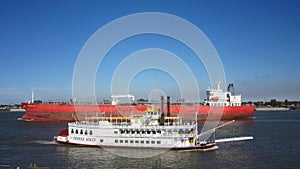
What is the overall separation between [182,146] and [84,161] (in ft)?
34.1

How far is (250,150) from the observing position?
34.1m

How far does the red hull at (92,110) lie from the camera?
243ft

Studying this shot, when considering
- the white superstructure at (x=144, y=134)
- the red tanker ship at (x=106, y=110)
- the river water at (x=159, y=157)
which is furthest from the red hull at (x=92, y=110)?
the white superstructure at (x=144, y=134)

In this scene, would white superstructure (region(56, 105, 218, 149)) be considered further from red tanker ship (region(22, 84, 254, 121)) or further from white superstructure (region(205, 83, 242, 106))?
white superstructure (region(205, 83, 242, 106))

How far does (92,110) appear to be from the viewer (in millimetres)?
75688

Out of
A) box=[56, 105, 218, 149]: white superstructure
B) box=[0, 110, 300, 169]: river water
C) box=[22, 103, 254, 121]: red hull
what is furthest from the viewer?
box=[22, 103, 254, 121]: red hull

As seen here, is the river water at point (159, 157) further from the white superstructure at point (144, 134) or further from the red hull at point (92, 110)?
the red hull at point (92, 110)

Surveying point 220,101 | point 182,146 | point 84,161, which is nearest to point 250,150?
point 182,146

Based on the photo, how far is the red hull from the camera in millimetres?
73938

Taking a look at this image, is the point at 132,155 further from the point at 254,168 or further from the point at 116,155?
the point at 254,168

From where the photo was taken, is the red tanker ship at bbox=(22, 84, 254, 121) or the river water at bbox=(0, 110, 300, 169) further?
the red tanker ship at bbox=(22, 84, 254, 121)

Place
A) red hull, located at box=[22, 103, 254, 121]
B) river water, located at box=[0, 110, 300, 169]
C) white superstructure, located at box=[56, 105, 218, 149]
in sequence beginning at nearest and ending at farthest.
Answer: river water, located at box=[0, 110, 300, 169]
white superstructure, located at box=[56, 105, 218, 149]
red hull, located at box=[22, 103, 254, 121]

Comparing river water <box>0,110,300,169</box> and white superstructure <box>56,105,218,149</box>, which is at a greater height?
white superstructure <box>56,105,218,149</box>

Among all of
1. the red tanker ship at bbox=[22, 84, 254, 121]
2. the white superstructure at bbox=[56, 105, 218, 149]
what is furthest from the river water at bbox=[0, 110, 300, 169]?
the red tanker ship at bbox=[22, 84, 254, 121]
